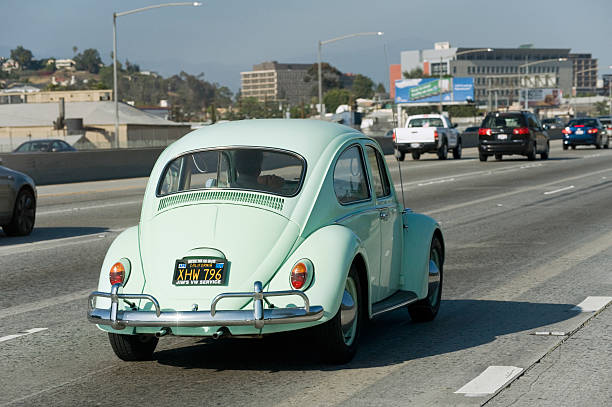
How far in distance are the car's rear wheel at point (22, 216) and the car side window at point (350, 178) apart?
9.05 metres

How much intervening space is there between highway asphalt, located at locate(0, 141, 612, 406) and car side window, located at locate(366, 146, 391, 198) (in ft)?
3.55

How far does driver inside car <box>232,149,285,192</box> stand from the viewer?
740 cm

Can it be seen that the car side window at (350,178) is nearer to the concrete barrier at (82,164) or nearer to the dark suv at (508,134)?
the concrete barrier at (82,164)

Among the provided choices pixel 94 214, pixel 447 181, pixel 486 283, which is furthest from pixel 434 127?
pixel 486 283

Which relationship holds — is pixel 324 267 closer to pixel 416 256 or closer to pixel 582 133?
pixel 416 256

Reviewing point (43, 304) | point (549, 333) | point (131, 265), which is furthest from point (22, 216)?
point (549, 333)

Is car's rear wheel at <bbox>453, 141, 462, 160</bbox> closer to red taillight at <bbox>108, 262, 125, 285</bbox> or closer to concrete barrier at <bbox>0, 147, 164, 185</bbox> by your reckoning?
concrete barrier at <bbox>0, 147, 164, 185</bbox>

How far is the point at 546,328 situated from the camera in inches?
332

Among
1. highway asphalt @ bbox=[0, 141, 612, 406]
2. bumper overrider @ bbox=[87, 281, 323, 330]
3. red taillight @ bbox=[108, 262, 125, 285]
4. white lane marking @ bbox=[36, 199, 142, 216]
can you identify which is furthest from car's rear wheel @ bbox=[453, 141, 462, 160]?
bumper overrider @ bbox=[87, 281, 323, 330]

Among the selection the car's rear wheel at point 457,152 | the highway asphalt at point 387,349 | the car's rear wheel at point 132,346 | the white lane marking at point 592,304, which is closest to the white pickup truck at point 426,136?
the car's rear wheel at point 457,152

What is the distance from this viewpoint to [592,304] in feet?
31.2

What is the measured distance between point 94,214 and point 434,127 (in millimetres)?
26366

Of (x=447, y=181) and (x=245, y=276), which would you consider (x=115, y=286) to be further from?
(x=447, y=181)

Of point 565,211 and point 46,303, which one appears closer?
point 46,303
